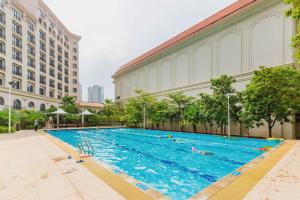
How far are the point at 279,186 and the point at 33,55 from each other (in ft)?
132

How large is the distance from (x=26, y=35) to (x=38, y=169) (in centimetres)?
3556

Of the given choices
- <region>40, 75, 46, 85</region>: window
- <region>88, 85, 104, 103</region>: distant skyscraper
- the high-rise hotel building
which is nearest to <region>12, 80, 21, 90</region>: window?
the high-rise hotel building

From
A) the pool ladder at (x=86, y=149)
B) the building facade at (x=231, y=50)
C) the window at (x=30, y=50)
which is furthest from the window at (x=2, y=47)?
the pool ladder at (x=86, y=149)

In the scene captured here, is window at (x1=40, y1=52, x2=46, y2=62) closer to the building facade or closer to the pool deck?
the building facade

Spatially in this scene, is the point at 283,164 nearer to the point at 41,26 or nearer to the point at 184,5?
the point at 184,5

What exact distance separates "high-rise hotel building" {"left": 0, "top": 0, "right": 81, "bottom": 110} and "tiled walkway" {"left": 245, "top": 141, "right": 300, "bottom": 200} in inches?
1141

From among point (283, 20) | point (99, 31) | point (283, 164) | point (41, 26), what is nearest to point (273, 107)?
point (283, 20)

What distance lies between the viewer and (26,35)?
31.7 m

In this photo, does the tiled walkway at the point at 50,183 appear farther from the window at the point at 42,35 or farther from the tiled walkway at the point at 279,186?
the window at the point at 42,35

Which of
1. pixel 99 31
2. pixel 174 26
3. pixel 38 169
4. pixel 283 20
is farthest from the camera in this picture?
pixel 174 26

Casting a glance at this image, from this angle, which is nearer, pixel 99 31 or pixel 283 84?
pixel 283 84

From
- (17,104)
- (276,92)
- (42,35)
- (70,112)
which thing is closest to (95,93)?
(42,35)

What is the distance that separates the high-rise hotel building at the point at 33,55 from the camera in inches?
1062

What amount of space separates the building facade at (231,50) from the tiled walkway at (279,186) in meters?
12.1
